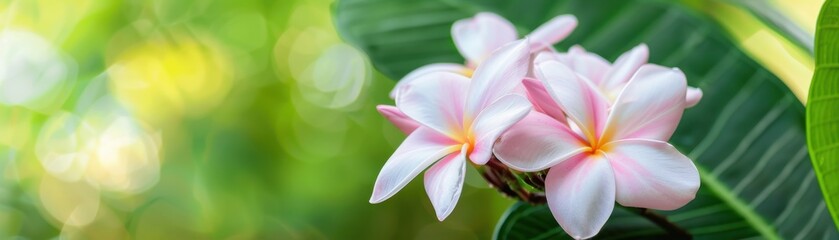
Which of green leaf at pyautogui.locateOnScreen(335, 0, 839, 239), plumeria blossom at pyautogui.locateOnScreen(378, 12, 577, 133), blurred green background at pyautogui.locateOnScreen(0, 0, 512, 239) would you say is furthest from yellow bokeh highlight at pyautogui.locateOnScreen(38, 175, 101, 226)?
plumeria blossom at pyautogui.locateOnScreen(378, 12, 577, 133)

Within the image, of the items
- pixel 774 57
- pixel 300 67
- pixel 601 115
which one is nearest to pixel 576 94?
pixel 601 115

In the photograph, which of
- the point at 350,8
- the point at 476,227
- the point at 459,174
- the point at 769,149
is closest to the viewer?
the point at 459,174

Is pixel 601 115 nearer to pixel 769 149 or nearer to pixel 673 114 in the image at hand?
pixel 673 114

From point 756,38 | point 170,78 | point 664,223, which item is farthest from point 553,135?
point 170,78

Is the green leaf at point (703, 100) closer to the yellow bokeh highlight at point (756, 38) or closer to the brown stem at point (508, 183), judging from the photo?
the brown stem at point (508, 183)

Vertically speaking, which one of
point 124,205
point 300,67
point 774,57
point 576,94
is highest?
point 576,94

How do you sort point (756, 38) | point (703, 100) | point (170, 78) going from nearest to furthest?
point (703, 100) → point (756, 38) → point (170, 78)

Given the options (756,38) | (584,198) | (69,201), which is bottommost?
(69,201)

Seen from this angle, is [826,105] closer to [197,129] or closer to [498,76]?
[498,76]
